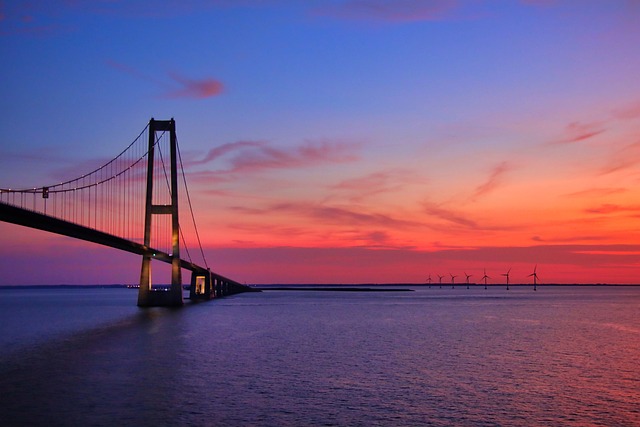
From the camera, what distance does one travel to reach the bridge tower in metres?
88.4

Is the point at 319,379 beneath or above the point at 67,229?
beneath

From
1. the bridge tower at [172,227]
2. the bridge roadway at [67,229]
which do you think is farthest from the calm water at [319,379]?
the bridge tower at [172,227]

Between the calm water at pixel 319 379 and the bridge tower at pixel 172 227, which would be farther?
the bridge tower at pixel 172 227

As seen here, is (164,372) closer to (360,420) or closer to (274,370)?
(274,370)

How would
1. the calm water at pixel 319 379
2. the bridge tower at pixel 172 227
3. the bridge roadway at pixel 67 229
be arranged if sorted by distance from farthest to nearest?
1. the bridge tower at pixel 172 227
2. the bridge roadway at pixel 67 229
3. the calm water at pixel 319 379

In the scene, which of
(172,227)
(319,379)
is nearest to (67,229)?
(319,379)

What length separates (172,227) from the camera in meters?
92.0

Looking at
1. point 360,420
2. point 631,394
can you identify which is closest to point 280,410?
point 360,420

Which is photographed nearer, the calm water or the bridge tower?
the calm water

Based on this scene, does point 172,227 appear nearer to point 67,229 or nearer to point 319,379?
point 67,229

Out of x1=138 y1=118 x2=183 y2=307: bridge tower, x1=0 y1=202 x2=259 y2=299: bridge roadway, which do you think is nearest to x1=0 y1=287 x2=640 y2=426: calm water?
x1=0 y1=202 x2=259 y2=299: bridge roadway

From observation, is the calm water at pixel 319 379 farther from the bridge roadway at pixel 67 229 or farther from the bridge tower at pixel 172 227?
the bridge tower at pixel 172 227

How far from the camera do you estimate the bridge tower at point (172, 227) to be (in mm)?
88375

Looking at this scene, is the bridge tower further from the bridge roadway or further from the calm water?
the calm water
